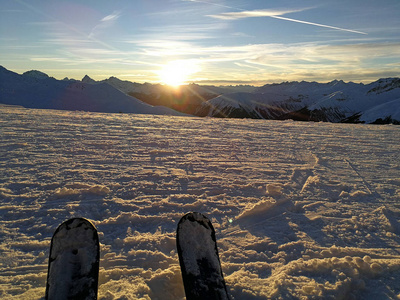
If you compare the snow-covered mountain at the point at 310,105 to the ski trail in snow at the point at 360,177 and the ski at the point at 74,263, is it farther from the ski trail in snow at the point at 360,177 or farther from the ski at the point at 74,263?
the ski at the point at 74,263

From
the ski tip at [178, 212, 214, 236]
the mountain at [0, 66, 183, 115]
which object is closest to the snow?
the ski tip at [178, 212, 214, 236]

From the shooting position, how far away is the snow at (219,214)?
8.61 feet

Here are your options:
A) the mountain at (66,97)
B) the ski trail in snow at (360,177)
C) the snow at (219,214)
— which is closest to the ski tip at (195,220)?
the snow at (219,214)

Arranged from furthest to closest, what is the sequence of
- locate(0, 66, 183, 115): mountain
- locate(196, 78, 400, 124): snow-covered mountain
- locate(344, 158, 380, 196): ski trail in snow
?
locate(196, 78, 400, 124): snow-covered mountain → locate(0, 66, 183, 115): mountain → locate(344, 158, 380, 196): ski trail in snow

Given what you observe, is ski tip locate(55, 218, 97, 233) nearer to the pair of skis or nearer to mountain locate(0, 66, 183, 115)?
the pair of skis

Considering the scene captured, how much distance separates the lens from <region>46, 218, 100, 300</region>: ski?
2.21m

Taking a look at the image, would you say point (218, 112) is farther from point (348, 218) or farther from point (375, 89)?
point (348, 218)

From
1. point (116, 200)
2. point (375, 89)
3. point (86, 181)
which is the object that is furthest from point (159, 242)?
point (375, 89)

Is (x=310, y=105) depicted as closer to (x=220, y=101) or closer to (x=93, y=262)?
(x=220, y=101)

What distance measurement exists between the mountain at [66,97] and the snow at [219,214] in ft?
85.1

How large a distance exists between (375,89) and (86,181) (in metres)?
218

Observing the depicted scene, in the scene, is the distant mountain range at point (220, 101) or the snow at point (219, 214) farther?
the distant mountain range at point (220, 101)

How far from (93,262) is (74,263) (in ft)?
0.53

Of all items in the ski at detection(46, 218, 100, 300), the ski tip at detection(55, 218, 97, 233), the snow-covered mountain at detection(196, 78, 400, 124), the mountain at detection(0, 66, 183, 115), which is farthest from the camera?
the snow-covered mountain at detection(196, 78, 400, 124)
